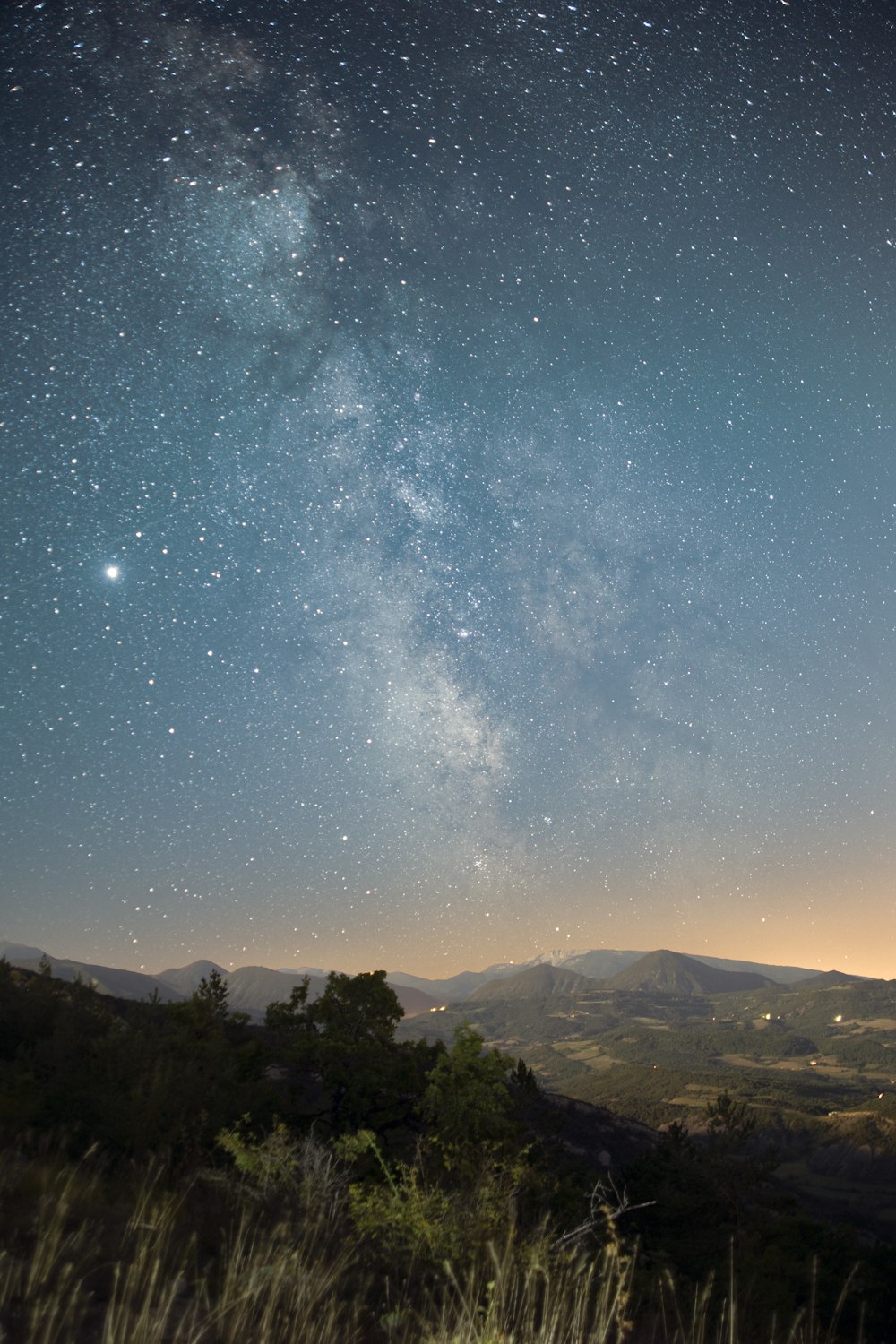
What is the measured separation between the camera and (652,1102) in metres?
162

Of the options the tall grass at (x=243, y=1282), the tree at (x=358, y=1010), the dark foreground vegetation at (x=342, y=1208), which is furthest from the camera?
the tree at (x=358, y=1010)

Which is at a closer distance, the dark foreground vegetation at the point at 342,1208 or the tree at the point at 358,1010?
the dark foreground vegetation at the point at 342,1208

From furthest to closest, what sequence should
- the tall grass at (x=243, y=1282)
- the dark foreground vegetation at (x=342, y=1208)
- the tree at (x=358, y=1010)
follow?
the tree at (x=358, y=1010) → the dark foreground vegetation at (x=342, y=1208) → the tall grass at (x=243, y=1282)

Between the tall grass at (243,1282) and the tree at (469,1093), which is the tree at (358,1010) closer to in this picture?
the tree at (469,1093)

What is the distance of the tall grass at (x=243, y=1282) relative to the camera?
14.9ft

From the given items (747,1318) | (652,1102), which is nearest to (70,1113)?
(747,1318)

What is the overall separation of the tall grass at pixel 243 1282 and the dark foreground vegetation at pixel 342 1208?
0.05 m

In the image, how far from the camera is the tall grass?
4.53m

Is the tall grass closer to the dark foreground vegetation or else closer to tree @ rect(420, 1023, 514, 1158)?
the dark foreground vegetation

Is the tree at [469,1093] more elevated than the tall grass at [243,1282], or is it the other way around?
the tall grass at [243,1282]

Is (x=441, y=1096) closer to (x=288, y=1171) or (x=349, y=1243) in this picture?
(x=288, y=1171)

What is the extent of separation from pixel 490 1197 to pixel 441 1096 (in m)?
14.5

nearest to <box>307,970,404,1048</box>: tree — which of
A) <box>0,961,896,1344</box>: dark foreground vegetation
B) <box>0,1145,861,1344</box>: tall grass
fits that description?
<box>0,961,896,1344</box>: dark foreground vegetation

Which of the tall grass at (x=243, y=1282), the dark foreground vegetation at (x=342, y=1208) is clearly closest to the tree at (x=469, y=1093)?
the dark foreground vegetation at (x=342, y=1208)
